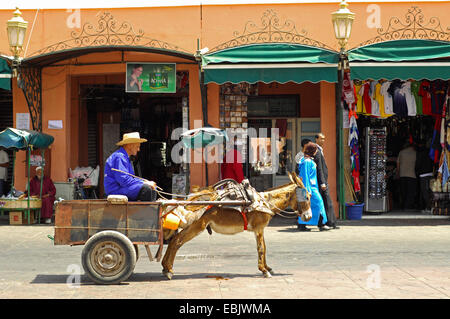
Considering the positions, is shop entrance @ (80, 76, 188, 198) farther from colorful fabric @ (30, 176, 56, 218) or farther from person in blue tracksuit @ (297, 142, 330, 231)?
person in blue tracksuit @ (297, 142, 330, 231)

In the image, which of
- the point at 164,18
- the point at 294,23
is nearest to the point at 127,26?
the point at 164,18

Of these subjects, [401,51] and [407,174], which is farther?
[407,174]

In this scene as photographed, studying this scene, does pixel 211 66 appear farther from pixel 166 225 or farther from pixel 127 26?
pixel 166 225

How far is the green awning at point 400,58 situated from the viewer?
1383 centimetres

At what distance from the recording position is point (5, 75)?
14547 millimetres

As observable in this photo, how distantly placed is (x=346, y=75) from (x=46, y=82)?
7250mm

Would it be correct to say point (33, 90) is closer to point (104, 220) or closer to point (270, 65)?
point (270, 65)

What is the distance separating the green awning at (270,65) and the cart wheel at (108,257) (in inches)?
255

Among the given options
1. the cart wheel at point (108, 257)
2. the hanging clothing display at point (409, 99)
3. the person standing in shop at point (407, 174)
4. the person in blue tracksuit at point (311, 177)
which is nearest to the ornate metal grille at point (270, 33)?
the hanging clothing display at point (409, 99)

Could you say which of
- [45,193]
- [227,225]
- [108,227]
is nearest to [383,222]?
[227,225]

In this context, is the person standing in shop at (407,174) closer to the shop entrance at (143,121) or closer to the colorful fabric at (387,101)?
the colorful fabric at (387,101)

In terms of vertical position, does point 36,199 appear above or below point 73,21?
below

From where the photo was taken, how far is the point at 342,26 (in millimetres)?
14062

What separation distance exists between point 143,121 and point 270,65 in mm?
6111
